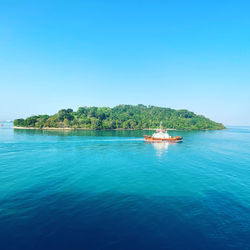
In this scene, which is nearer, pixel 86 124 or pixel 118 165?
pixel 118 165

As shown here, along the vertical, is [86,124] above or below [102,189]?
above

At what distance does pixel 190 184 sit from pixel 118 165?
1615 cm

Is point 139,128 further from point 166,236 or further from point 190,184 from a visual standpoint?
point 166,236

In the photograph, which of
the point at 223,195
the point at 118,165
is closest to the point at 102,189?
the point at 118,165

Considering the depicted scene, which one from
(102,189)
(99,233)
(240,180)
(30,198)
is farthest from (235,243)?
(30,198)

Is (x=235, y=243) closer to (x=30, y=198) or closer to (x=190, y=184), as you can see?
(x=190, y=184)

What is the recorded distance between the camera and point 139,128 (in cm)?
17588

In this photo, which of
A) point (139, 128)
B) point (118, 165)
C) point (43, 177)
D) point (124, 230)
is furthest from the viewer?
point (139, 128)

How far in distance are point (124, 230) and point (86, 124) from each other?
157 m

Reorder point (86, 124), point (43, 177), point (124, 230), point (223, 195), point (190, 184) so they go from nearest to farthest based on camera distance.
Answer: point (124, 230) < point (223, 195) < point (190, 184) < point (43, 177) < point (86, 124)

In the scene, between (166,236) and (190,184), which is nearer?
(166,236)

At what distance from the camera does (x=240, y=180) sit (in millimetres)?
26453

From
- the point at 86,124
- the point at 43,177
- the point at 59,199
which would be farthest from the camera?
the point at 86,124

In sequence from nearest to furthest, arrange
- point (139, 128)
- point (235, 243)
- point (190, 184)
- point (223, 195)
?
point (235, 243), point (223, 195), point (190, 184), point (139, 128)
